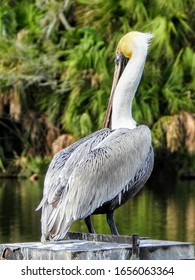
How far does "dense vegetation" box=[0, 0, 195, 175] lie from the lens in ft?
79.7

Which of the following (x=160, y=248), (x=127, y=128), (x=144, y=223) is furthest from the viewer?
(x=144, y=223)

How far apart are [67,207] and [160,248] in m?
1.14

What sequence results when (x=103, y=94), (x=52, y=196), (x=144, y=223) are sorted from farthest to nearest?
(x=103, y=94), (x=144, y=223), (x=52, y=196)

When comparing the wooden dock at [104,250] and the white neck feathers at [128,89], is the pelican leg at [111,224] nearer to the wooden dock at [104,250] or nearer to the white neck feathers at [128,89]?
the white neck feathers at [128,89]

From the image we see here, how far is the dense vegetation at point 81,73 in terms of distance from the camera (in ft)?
79.7

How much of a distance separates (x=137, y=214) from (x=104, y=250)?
31.2 feet

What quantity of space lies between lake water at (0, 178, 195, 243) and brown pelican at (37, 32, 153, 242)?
3.96 meters

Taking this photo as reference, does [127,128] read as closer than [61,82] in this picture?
Yes

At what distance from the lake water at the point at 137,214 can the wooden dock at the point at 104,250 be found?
5394mm

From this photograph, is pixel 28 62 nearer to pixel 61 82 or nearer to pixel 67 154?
pixel 61 82
